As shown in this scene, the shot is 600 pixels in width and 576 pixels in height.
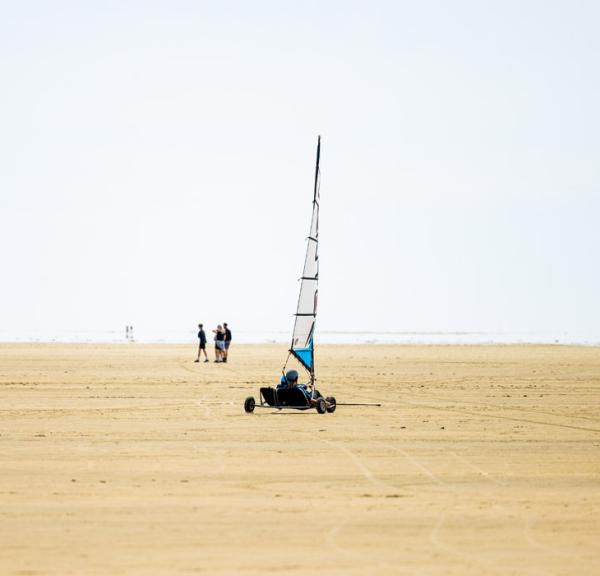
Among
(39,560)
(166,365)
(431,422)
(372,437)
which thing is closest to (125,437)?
(372,437)

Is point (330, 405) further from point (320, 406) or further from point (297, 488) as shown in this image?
point (297, 488)

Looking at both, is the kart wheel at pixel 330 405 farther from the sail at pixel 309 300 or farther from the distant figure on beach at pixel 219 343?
the distant figure on beach at pixel 219 343

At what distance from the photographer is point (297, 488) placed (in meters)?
12.6

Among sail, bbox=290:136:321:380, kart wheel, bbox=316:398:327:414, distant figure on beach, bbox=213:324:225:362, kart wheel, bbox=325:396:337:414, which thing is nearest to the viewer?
kart wheel, bbox=316:398:327:414

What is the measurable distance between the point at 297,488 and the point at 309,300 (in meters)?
11.1

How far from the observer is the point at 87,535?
10.0m

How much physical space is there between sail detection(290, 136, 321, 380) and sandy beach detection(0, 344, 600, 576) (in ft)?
4.87

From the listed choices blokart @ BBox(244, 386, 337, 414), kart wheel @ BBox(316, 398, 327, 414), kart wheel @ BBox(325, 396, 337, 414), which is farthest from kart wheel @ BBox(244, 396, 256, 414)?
kart wheel @ BBox(325, 396, 337, 414)

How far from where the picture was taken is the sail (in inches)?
922

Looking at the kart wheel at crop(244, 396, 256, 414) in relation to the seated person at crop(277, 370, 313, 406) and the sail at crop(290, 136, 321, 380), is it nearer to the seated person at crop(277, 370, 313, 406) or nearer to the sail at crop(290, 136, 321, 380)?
the seated person at crop(277, 370, 313, 406)

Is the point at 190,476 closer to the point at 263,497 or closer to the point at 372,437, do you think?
the point at 263,497

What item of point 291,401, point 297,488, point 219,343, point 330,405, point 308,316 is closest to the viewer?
point 297,488

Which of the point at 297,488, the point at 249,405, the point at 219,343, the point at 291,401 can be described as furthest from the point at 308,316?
the point at 219,343

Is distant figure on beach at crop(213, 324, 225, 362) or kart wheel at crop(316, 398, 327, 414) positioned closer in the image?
kart wheel at crop(316, 398, 327, 414)
